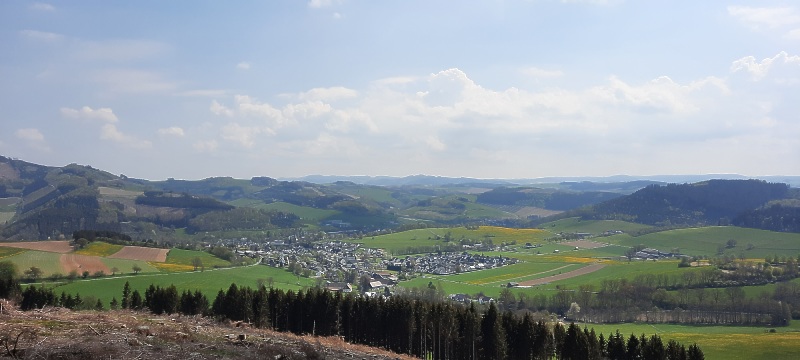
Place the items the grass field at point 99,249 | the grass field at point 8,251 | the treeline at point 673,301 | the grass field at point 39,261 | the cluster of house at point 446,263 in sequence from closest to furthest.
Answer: the grass field at point 39,261
the treeline at point 673,301
the grass field at point 8,251
the grass field at point 99,249
the cluster of house at point 446,263

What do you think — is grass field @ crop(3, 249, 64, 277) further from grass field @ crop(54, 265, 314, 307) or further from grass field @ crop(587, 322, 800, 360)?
grass field @ crop(587, 322, 800, 360)

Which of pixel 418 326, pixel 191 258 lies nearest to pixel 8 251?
pixel 191 258

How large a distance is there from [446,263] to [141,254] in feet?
275

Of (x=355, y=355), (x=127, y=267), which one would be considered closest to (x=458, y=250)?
(x=127, y=267)

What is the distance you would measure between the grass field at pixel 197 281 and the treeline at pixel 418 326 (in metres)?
22.6

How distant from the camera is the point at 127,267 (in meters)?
105

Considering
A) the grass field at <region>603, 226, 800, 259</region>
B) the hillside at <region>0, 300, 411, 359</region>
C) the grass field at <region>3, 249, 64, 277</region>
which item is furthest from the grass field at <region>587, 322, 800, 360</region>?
the grass field at <region>3, 249, 64, 277</region>

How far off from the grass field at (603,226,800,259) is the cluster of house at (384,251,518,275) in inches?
2394

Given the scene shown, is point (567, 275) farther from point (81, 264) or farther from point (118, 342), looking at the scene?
point (118, 342)

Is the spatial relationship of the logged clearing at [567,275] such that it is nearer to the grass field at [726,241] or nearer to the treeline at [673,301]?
the treeline at [673,301]

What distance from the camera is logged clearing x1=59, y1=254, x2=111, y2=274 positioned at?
313ft

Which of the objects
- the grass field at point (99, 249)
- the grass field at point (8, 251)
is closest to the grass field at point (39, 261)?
the grass field at point (8, 251)

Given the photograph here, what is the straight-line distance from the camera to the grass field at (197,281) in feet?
270

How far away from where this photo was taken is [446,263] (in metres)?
160
